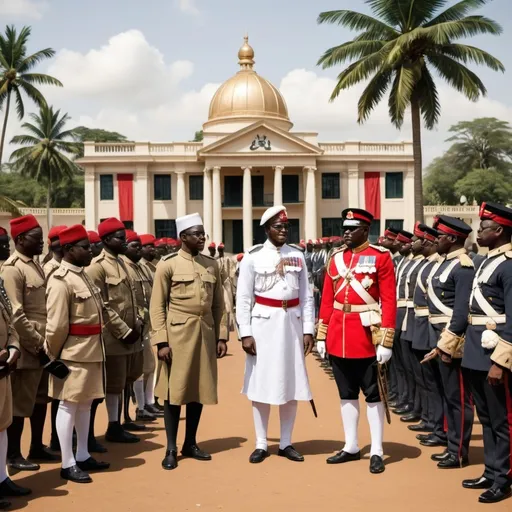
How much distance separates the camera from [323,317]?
22.6ft

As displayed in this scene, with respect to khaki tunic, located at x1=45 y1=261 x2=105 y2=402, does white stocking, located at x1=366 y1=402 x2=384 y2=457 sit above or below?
below

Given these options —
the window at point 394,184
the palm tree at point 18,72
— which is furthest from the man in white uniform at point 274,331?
the window at point 394,184

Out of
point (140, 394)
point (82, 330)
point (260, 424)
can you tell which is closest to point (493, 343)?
point (260, 424)

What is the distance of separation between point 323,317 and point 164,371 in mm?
1629

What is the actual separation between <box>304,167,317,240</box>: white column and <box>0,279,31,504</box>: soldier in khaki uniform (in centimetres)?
4333

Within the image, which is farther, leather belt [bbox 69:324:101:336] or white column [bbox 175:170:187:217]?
white column [bbox 175:170:187:217]

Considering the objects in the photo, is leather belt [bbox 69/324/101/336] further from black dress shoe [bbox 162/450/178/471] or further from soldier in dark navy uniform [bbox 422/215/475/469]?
soldier in dark navy uniform [bbox 422/215/475/469]

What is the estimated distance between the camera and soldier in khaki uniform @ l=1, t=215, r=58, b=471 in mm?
6270

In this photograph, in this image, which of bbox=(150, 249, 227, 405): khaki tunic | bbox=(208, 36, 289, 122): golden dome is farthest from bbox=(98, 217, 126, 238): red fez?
bbox=(208, 36, 289, 122): golden dome

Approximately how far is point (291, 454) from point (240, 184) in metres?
44.6

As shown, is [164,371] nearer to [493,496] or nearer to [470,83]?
[493,496]

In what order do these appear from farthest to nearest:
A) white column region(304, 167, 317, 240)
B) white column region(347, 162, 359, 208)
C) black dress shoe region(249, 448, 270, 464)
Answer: white column region(347, 162, 359, 208)
white column region(304, 167, 317, 240)
black dress shoe region(249, 448, 270, 464)

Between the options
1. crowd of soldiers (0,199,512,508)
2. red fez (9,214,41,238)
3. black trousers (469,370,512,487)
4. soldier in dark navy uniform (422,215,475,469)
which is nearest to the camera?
black trousers (469,370,512,487)

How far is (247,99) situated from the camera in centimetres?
5194
